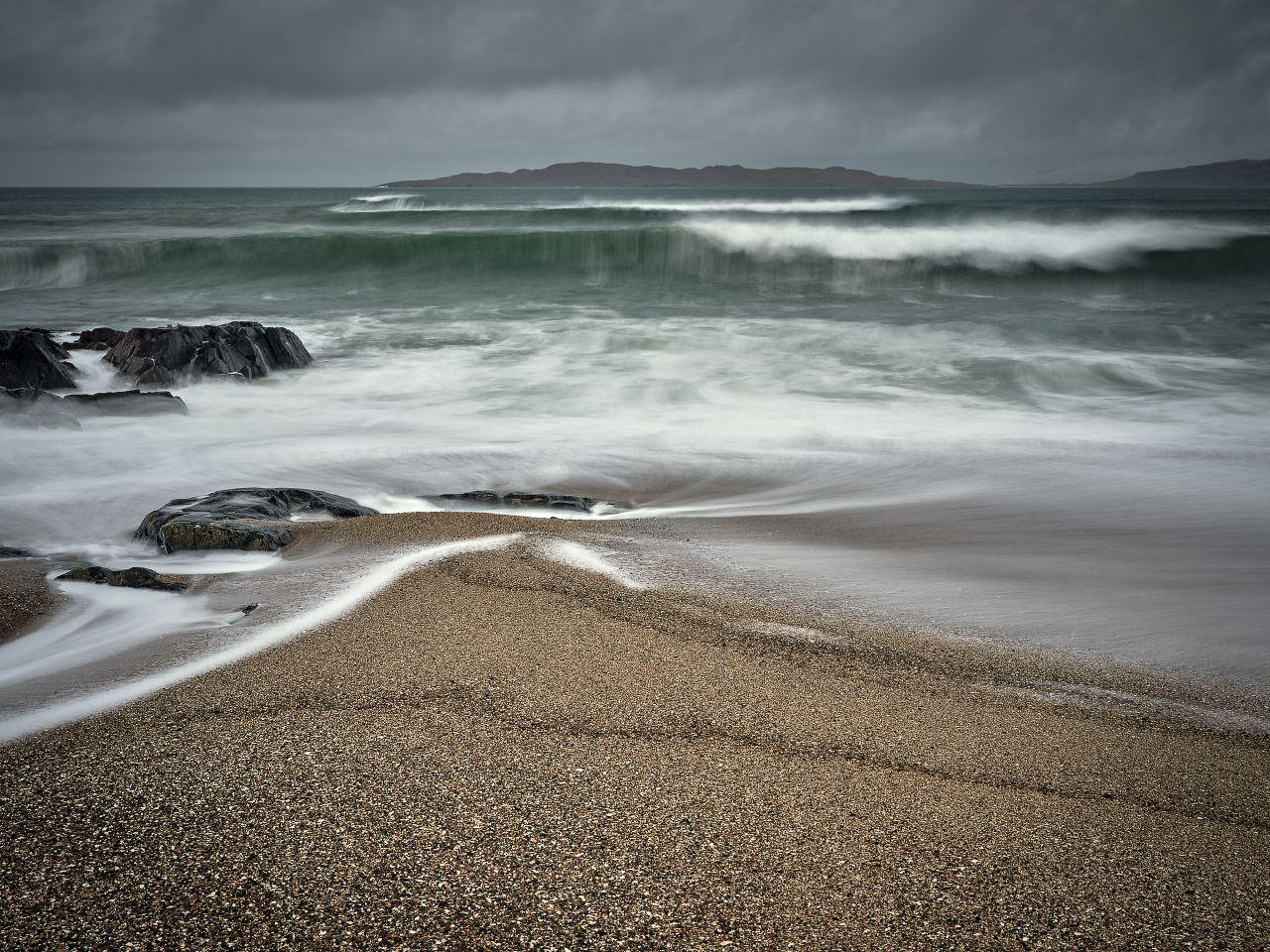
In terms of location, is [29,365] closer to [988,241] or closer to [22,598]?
[22,598]

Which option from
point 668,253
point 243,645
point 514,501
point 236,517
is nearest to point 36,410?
point 236,517

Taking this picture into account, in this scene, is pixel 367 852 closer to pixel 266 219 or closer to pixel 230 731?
pixel 230 731

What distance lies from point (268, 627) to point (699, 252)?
17.2 m

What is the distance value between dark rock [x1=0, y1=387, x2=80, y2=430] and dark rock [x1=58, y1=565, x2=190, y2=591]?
10.6 ft

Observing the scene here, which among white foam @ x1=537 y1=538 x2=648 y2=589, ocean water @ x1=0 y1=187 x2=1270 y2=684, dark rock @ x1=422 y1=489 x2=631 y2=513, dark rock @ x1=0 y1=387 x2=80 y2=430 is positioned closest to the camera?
white foam @ x1=537 y1=538 x2=648 y2=589

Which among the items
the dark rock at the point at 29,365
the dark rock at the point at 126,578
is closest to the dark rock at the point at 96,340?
the dark rock at the point at 29,365

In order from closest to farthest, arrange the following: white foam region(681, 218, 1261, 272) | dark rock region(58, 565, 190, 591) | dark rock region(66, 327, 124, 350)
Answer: dark rock region(58, 565, 190, 591) → dark rock region(66, 327, 124, 350) → white foam region(681, 218, 1261, 272)

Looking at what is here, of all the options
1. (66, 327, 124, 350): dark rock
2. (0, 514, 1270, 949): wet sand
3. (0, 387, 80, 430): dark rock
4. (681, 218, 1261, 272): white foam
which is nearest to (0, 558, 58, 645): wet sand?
(0, 514, 1270, 949): wet sand

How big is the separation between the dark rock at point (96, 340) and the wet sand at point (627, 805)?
7703 millimetres

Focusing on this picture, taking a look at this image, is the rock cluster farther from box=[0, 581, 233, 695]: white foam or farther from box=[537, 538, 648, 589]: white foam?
box=[537, 538, 648, 589]: white foam

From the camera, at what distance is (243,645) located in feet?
8.27

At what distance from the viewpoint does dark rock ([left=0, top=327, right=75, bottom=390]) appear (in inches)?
283

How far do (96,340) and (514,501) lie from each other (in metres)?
6.82

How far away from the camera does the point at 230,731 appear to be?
1.96 m
